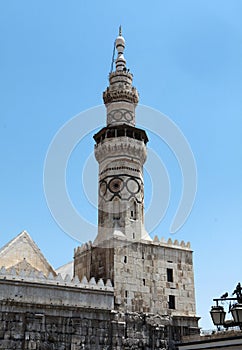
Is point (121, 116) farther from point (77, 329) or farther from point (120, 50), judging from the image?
point (77, 329)

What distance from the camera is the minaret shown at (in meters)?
28.7

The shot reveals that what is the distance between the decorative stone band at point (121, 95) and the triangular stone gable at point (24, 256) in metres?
12.2

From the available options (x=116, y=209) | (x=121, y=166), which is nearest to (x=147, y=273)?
(x=116, y=209)

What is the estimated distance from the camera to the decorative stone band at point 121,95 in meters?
32.9

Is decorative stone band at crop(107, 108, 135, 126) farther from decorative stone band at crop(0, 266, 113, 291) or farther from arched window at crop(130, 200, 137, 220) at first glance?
decorative stone band at crop(0, 266, 113, 291)

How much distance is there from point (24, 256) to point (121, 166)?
896cm

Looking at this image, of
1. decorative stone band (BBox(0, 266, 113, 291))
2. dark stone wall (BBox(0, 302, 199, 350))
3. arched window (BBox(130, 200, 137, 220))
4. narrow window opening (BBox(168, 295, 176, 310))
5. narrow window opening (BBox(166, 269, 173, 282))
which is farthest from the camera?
arched window (BBox(130, 200, 137, 220))

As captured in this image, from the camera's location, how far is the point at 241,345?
8.77 m

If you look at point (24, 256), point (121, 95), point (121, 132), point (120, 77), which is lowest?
point (24, 256)

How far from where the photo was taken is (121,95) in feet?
108

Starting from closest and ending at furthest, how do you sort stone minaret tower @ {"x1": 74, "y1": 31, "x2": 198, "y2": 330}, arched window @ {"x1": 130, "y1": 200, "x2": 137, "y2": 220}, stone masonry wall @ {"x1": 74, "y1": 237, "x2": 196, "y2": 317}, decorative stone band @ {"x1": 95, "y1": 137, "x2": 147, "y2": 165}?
1. stone masonry wall @ {"x1": 74, "y1": 237, "x2": 196, "y2": 317}
2. stone minaret tower @ {"x1": 74, "y1": 31, "x2": 198, "y2": 330}
3. arched window @ {"x1": 130, "y1": 200, "x2": 137, "y2": 220}
4. decorative stone band @ {"x1": 95, "y1": 137, "x2": 147, "y2": 165}

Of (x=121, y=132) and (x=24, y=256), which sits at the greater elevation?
(x=121, y=132)

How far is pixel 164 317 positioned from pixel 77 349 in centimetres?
608

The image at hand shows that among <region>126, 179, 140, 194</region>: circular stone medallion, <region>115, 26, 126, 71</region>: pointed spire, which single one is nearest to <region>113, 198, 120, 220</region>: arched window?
<region>126, 179, 140, 194</region>: circular stone medallion
